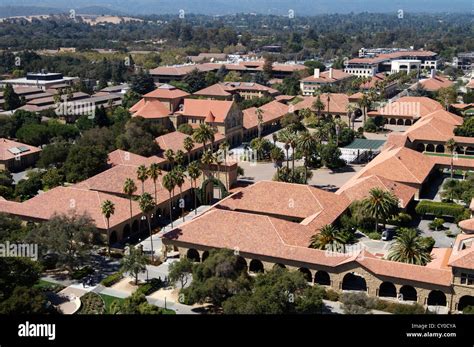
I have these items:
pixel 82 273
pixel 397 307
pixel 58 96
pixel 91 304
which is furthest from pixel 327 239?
pixel 58 96

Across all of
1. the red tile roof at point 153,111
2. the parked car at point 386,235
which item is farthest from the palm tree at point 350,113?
the parked car at point 386,235

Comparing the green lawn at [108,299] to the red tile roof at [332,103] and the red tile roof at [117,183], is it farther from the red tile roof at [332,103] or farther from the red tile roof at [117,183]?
the red tile roof at [332,103]

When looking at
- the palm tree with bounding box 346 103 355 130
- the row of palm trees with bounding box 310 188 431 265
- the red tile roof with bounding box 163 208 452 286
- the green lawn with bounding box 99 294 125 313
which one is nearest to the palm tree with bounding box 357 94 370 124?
the palm tree with bounding box 346 103 355 130

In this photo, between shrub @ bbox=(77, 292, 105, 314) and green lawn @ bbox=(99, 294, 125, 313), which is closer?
shrub @ bbox=(77, 292, 105, 314)

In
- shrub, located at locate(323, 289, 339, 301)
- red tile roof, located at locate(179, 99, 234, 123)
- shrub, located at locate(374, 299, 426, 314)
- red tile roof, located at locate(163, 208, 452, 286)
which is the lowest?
shrub, located at locate(323, 289, 339, 301)

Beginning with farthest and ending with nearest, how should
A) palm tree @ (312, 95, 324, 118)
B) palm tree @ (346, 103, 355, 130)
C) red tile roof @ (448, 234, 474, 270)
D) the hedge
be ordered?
1. palm tree @ (312, 95, 324, 118)
2. palm tree @ (346, 103, 355, 130)
3. the hedge
4. red tile roof @ (448, 234, 474, 270)

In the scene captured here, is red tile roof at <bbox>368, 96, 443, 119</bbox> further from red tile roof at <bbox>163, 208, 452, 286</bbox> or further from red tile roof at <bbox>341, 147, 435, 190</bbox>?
red tile roof at <bbox>163, 208, 452, 286</bbox>

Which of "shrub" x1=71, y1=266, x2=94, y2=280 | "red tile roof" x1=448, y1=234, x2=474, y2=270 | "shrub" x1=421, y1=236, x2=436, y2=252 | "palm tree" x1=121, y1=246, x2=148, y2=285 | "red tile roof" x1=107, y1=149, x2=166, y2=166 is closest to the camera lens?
"red tile roof" x1=448, y1=234, x2=474, y2=270
